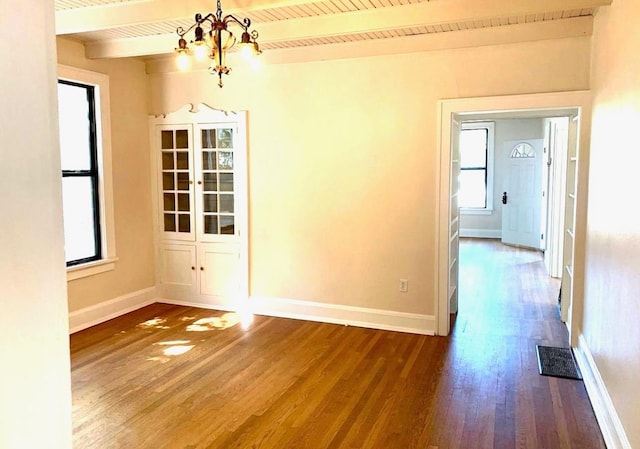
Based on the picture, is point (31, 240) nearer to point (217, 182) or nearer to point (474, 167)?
point (217, 182)

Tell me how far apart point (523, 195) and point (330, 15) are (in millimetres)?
7097

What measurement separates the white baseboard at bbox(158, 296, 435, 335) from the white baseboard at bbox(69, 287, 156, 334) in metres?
0.64

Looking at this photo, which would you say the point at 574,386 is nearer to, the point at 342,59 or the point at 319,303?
the point at 319,303

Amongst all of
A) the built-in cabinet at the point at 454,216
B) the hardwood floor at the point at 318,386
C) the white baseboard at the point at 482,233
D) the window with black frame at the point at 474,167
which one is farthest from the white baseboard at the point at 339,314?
the window with black frame at the point at 474,167

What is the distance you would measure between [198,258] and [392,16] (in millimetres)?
3411

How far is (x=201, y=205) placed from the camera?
18.6 feet

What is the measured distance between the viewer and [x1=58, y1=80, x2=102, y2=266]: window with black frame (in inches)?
193

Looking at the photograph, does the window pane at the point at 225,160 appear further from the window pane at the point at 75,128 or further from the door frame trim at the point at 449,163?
the door frame trim at the point at 449,163

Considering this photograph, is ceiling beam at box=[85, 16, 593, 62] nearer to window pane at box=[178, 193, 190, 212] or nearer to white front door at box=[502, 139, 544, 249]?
window pane at box=[178, 193, 190, 212]

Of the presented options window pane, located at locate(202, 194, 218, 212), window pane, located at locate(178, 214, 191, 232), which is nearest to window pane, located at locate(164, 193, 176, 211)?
window pane, located at locate(178, 214, 191, 232)

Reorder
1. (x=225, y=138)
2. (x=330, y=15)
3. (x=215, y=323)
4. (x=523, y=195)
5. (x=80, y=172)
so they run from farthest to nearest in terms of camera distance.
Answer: (x=523, y=195) → (x=225, y=138) → (x=215, y=323) → (x=80, y=172) → (x=330, y=15)

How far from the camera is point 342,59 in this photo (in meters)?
4.87

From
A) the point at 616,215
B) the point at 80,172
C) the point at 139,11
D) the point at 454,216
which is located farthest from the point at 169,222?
the point at 616,215

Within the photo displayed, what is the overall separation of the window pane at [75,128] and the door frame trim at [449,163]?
3.54m
